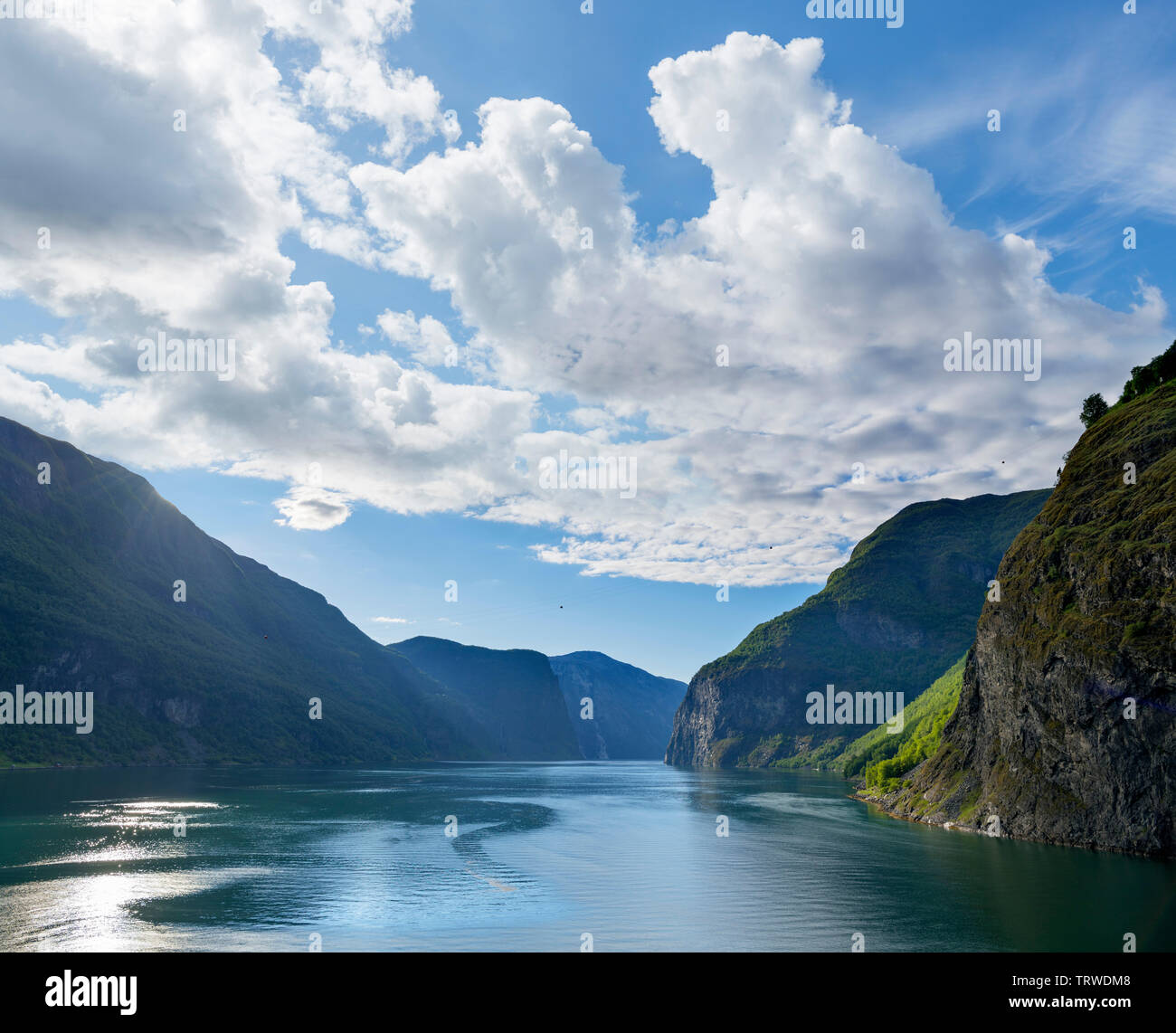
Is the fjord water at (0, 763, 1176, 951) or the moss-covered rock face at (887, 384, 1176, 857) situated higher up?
the moss-covered rock face at (887, 384, 1176, 857)

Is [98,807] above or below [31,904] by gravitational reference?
below

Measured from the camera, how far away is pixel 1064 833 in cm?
8519

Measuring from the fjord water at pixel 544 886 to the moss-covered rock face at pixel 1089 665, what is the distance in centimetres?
534

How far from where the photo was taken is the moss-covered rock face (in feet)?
254

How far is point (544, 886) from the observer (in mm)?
68312

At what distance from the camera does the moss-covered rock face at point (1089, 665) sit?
254ft

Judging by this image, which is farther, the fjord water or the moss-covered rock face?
the moss-covered rock face

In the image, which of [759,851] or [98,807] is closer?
[759,851]

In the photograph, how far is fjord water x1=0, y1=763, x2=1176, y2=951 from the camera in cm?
4988

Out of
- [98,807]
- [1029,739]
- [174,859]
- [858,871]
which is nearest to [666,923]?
[858,871]

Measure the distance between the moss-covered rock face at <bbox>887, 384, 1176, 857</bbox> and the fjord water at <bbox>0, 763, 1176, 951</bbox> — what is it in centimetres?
534
